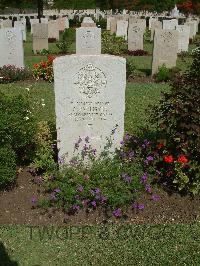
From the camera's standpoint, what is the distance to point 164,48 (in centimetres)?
1400

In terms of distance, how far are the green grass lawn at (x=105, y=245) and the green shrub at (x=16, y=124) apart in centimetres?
141

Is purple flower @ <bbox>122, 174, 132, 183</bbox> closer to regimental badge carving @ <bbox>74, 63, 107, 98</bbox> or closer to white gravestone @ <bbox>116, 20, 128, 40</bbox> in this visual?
regimental badge carving @ <bbox>74, 63, 107, 98</bbox>

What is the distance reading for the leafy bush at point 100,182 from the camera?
5258 millimetres

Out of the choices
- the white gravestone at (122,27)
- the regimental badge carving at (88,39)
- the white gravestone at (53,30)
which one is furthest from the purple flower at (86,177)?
the white gravestone at (53,30)

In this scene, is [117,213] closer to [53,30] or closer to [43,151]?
[43,151]

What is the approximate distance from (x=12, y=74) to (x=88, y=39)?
10.7ft

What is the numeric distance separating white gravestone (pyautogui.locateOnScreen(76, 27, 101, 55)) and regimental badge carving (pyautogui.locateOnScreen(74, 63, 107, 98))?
8.78m

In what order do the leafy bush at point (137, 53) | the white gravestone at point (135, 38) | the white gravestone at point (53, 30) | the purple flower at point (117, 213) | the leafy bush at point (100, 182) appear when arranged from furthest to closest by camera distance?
the white gravestone at point (53, 30)
the white gravestone at point (135, 38)
the leafy bush at point (137, 53)
the leafy bush at point (100, 182)
the purple flower at point (117, 213)

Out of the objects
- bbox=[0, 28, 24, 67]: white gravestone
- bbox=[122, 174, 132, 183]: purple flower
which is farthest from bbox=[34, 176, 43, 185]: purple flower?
bbox=[0, 28, 24, 67]: white gravestone

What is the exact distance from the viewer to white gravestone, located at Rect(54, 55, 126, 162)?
5.46 meters

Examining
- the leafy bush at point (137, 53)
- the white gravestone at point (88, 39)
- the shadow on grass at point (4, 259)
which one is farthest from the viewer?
the leafy bush at point (137, 53)

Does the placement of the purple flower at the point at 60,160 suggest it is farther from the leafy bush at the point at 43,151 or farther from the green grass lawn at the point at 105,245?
the green grass lawn at the point at 105,245

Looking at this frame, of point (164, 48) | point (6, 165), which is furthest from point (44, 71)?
point (6, 165)

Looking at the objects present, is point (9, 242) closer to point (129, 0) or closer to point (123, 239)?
point (123, 239)
